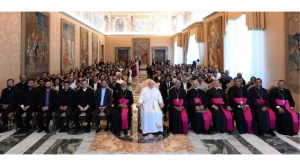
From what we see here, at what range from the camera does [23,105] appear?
5.29m

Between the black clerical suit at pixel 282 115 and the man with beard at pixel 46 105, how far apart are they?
5.59m

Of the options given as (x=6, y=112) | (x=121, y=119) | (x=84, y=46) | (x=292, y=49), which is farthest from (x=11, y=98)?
(x=84, y=46)

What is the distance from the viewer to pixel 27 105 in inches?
211

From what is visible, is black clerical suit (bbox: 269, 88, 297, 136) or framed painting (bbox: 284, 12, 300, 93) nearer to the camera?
black clerical suit (bbox: 269, 88, 297, 136)

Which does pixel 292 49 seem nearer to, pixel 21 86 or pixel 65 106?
pixel 65 106

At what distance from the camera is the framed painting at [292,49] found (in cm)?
602

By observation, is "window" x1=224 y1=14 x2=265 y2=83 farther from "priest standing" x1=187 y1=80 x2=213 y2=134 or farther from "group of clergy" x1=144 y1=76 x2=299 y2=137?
"priest standing" x1=187 y1=80 x2=213 y2=134

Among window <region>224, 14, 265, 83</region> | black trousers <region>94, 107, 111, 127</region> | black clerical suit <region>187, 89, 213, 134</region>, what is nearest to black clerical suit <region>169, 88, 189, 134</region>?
black clerical suit <region>187, 89, 213, 134</region>

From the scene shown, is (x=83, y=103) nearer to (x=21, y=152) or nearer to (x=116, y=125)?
(x=116, y=125)

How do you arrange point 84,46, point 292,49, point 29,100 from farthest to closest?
point 84,46
point 292,49
point 29,100

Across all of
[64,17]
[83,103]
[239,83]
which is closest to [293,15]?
[239,83]

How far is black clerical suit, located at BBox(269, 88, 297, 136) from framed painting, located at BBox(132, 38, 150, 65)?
61.8 feet

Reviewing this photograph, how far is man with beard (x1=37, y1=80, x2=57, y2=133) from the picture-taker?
5.12 meters

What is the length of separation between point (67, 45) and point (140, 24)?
12855 mm
